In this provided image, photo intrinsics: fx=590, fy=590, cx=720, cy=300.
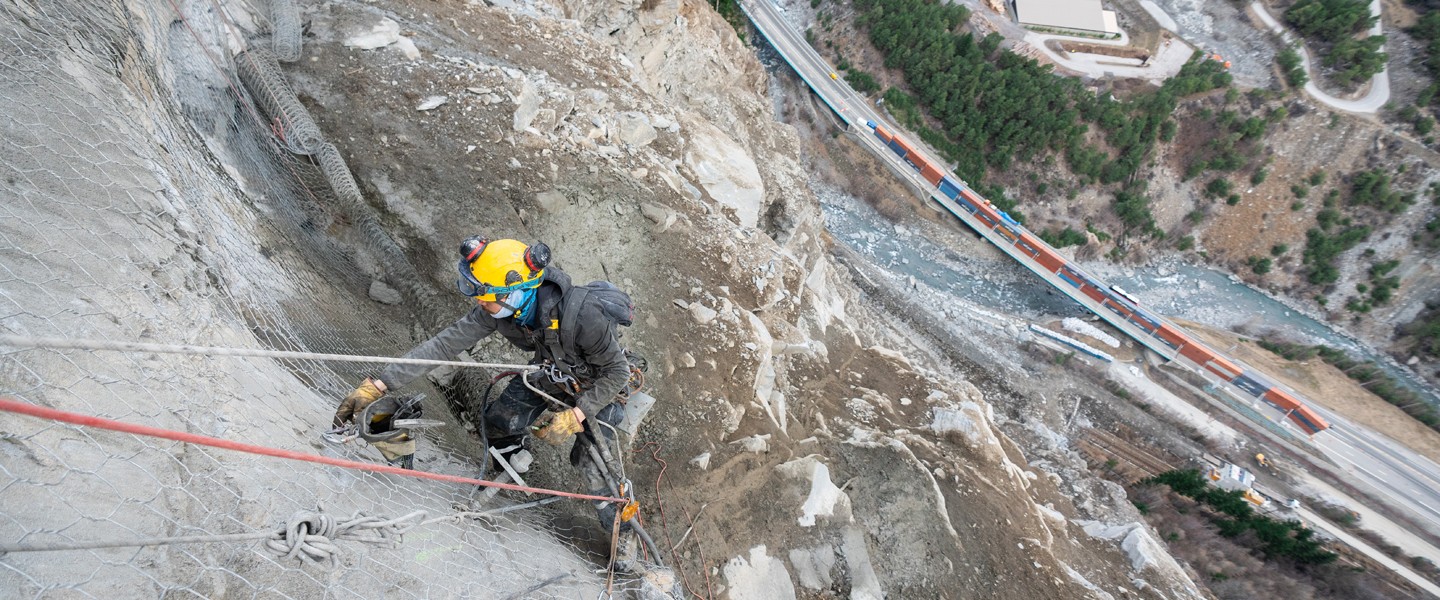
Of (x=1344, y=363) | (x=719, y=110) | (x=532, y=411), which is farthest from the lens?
(x=1344, y=363)

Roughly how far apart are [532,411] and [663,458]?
1.99 metres

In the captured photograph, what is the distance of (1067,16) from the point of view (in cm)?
3847

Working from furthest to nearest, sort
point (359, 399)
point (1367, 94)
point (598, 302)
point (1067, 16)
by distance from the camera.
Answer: point (1067, 16), point (1367, 94), point (598, 302), point (359, 399)

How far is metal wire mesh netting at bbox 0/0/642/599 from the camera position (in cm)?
273

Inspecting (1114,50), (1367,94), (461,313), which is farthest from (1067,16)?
(461,313)

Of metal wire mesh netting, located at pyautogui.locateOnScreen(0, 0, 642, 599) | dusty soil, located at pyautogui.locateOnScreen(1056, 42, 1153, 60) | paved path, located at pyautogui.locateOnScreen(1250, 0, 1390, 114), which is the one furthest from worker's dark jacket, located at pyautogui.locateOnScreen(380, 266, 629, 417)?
paved path, located at pyautogui.locateOnScreen(1250, 0, 1390, 114)

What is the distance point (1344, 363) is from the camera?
110 ft

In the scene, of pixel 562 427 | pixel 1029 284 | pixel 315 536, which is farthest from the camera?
pixel 1029 284

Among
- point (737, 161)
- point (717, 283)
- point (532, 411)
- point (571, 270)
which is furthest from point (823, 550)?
point (737, 161)

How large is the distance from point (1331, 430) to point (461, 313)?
Answer: 4240 centimetres

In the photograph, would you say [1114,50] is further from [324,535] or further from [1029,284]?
[324,535]

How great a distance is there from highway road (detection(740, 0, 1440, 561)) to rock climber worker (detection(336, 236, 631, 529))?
1294 inches

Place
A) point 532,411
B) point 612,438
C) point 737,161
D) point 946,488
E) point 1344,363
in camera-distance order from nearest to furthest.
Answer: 1. point 532,411
2. point 612,438
3. point 946,488
4. point 737,161
5. point 1344,363

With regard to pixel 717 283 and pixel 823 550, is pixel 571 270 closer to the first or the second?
pixel 717 283
